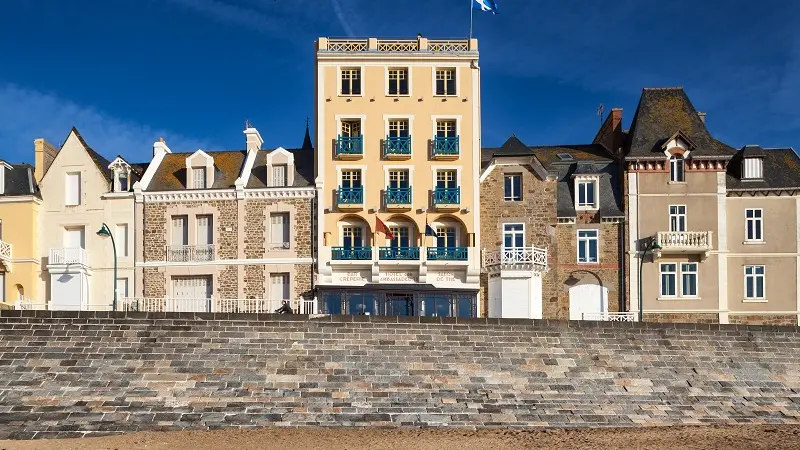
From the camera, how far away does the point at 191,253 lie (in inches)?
1503

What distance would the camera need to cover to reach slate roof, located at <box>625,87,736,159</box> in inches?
1547

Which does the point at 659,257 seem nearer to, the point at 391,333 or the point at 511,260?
the point at 511,260

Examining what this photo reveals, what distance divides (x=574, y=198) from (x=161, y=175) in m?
17.4

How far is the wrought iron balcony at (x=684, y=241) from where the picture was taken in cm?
3809

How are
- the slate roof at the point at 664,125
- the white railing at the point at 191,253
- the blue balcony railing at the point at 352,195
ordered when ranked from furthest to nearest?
the slate roof at the point at 664,125, the white railing at the point at 191,253, the blue balcony railing at the point at 352,195

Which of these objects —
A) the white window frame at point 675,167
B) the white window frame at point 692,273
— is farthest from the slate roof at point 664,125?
the white window frame at point 692,273

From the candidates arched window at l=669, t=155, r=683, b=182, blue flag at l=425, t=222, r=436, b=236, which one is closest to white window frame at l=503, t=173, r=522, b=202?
blue flag at l=425, t=222, r=436, b=236

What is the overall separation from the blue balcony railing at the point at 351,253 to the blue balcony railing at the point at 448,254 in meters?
2.46

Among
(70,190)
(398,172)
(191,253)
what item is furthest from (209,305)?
(398,172)

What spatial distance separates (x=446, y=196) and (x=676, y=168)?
9.77 m

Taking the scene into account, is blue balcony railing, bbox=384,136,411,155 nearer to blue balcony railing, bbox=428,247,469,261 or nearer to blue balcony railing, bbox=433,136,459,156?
blue balcony railing, bbox=433,136,459,156

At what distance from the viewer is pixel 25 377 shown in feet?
85.0

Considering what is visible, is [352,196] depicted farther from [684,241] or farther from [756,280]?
[756,280]

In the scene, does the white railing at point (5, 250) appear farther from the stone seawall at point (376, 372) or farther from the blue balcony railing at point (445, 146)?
the blue balcony railing at point (445, 146)
